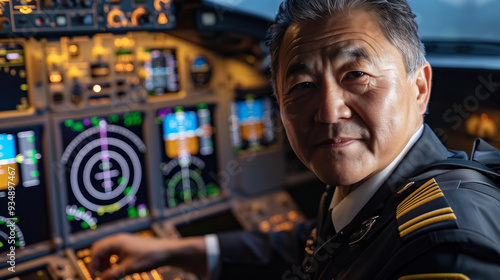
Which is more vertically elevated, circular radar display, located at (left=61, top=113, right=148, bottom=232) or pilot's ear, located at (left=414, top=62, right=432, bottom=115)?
pilot's ear, located at (left=414, top=62, right=432, bottom=115)

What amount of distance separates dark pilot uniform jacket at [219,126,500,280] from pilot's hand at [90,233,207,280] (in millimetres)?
558

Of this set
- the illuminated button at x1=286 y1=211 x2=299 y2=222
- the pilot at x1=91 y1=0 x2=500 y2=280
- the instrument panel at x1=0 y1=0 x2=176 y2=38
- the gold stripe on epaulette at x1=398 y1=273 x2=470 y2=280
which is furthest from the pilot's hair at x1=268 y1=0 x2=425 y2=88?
the illuminated button at x1=286 y1=211 x2=299 y2=222

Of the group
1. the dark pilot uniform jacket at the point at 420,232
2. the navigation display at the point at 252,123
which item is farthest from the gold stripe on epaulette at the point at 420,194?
the navigation display at the point at 252,123

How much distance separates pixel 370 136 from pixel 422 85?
0.76 ft

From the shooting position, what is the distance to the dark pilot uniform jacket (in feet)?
2.66

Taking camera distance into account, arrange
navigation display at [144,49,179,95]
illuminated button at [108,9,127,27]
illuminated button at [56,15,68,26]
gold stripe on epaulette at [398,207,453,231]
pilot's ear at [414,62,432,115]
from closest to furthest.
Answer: gold stripe on epaulette at [398,207,453,231] → pilot's ear at [414,62,432,115] → illuminated button at [56,15,68,26] → illuminated button at [108,9,127,27] → navigation display at [144,49,179,95]

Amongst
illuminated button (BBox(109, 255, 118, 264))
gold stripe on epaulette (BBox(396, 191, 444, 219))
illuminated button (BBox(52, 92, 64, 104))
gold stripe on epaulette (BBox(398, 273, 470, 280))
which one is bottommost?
illuminated button (BBox(109, 255, 118, 264))

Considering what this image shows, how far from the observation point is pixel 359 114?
102 cm

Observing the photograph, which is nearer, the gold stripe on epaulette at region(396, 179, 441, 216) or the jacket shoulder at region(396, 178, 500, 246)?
the jacket shoulder at region(396, 178, 500, 246)

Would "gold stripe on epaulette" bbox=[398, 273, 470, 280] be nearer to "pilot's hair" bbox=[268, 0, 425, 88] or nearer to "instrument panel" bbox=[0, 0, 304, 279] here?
"pilot's hair" bbox=[268, 0, 425, 88]

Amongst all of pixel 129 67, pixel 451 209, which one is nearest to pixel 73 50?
pixel 129 67

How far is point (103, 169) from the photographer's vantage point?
83.5 inches

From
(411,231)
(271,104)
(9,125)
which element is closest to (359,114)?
(411,231)

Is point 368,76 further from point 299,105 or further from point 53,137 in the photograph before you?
point 53,137
